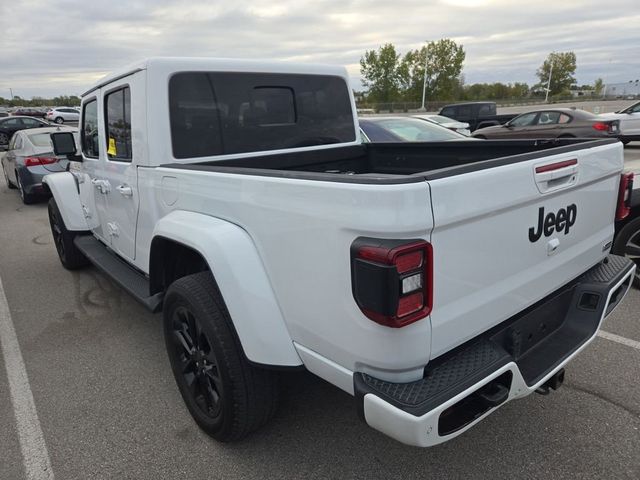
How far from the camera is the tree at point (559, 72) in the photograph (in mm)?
95000

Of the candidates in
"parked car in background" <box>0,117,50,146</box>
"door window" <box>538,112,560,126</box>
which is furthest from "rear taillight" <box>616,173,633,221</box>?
"parked car in background" <box>0,117,50,146</box>

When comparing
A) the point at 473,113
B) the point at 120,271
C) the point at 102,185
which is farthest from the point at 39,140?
the point at 473,113

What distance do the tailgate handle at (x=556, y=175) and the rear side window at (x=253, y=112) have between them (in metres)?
1.89

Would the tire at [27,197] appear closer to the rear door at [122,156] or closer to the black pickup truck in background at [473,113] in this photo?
→ the rear door at [122,156]

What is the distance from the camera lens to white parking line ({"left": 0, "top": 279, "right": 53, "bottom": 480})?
95.5 inches

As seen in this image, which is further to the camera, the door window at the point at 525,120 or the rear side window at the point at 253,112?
the door window at the point at 525,120

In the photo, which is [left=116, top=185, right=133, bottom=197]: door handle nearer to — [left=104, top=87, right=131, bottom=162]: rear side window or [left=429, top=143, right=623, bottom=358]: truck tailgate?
[left=104, top=87, right=131, bottom=162]: rear side window

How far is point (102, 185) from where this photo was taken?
12.4 ft

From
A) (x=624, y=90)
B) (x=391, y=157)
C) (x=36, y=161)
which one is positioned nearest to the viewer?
(x=391, y=157)

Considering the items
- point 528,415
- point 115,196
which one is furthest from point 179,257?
point 528,415

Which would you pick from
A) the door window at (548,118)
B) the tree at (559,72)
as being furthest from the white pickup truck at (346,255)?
the tree at (559,72)

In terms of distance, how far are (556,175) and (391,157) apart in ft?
6.29

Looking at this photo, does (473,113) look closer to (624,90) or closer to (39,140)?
(39,140)

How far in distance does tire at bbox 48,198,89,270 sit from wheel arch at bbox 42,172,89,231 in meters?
0.29
